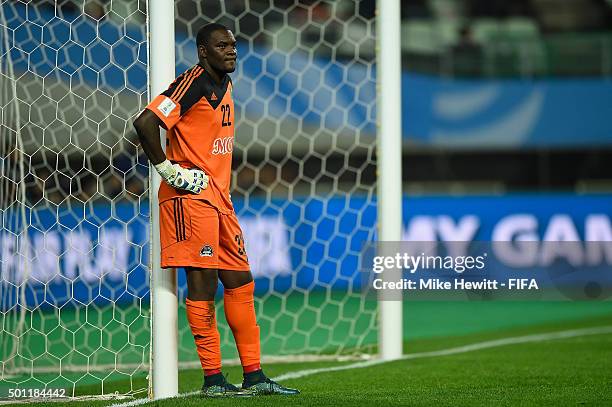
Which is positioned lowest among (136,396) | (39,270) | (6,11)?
(136,396)

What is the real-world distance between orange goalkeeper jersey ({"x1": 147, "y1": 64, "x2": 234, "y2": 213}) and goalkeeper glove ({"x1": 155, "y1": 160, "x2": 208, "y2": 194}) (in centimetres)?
7

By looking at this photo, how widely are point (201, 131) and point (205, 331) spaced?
869 millimetres

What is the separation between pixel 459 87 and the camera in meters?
16.6

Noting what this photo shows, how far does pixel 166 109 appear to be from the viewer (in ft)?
15.0

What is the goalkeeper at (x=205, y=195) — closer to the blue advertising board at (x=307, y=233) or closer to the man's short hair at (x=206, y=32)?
the man's short hair at (x=206, y=32)

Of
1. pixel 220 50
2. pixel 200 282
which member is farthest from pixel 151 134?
pixel 200 282

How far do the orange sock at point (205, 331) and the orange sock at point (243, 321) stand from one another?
0.39 feet

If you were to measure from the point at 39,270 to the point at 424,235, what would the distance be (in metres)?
5.34

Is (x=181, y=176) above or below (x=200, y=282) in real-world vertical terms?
above

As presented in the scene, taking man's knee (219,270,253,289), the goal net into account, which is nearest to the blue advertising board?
the goal net

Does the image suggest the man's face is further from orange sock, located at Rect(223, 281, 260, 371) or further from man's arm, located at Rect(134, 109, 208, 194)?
orange sock, located at Rect(223, 281, 260, 371)

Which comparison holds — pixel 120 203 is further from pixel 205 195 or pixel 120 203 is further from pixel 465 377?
pixel 205 195

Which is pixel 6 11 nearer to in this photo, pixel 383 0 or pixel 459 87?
pixel 383 0

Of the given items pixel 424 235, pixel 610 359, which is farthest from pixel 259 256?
pixel 610 359
